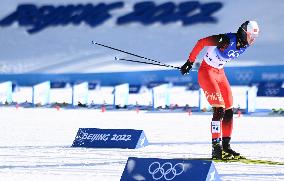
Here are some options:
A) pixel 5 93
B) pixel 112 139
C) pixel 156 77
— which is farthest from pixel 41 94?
pixel 112 139

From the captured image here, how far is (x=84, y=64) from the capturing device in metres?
42.3

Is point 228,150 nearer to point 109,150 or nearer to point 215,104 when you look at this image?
point 215,104

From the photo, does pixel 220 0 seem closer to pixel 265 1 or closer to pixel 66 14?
pixel 265 1

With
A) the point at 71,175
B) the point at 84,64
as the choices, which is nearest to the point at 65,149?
the point at 71,175

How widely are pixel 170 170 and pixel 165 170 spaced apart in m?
0.05

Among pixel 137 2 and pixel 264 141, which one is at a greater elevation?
pixel 137 2

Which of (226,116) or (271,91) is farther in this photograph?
(271,91)

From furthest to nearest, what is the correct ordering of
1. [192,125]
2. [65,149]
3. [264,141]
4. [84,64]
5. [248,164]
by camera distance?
[84,64] → [192,125] → [264,141] → [65,149] → [248,164]

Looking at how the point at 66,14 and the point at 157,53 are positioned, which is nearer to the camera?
the point at 157,53

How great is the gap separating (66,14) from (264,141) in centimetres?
3961

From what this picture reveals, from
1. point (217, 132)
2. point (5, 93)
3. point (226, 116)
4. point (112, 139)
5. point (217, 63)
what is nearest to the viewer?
point (217, 132)

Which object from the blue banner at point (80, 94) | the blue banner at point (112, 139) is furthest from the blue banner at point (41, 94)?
the blue banner at point (112, 139)

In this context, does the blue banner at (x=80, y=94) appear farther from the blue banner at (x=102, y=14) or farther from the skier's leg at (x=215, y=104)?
the blue banner at (x=102, y=14)

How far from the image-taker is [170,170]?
560 cm
